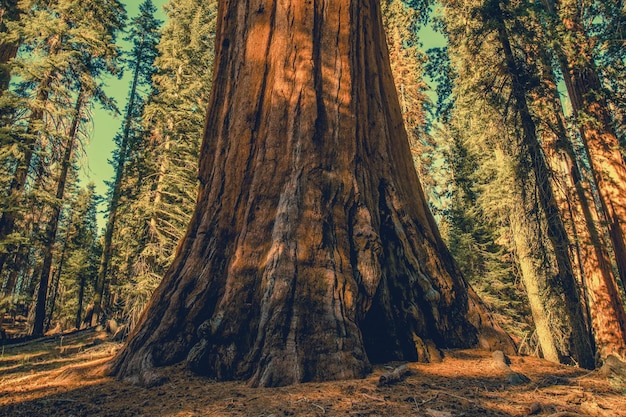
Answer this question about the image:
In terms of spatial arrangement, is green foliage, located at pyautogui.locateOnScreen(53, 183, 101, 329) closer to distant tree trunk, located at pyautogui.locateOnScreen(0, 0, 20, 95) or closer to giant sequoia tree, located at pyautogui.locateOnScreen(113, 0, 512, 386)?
distant tree trunk, located at pyautogui.locateOnScreen(0, 0, 20, 95)

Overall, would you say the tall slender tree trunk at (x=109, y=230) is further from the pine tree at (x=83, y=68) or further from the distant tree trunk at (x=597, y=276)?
the distant tree trunk at (x=597, y=276)

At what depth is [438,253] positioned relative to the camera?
5.32m

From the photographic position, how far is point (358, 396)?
9.89ft

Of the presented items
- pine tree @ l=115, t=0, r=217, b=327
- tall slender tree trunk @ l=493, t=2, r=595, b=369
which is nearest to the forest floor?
tall slender tree trunk @ l=493, t=2, r=595, b=369

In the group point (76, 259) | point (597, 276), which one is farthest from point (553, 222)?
point (76, 259)

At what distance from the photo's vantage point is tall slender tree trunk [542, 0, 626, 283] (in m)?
7.40

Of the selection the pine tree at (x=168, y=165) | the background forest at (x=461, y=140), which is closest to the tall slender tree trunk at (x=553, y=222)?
the background forest at (x=461, y=140)

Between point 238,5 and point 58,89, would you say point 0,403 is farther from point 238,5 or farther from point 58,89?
point 58,89

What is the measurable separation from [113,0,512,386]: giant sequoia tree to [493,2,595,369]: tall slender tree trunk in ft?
9.96

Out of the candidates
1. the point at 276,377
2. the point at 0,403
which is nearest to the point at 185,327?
the point at 276,377

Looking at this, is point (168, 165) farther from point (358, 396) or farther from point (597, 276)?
point (597, 276)

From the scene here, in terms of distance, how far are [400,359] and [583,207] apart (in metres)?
7.93

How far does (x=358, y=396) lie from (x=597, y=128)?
26.4ft

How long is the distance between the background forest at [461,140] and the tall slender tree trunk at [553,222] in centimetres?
3
